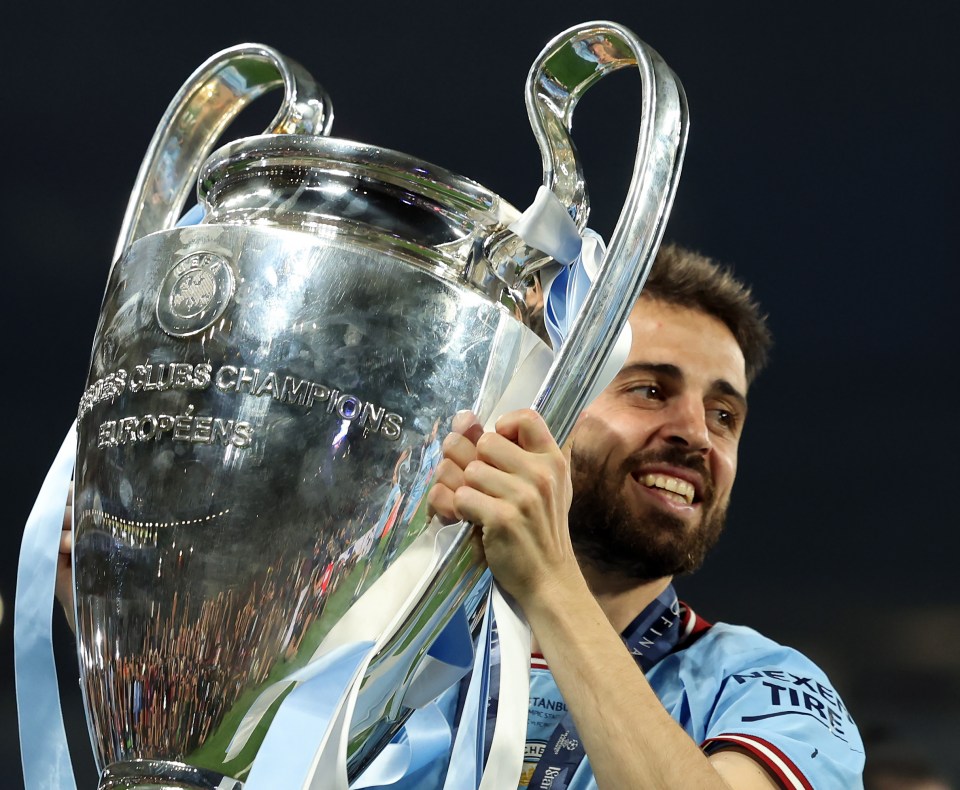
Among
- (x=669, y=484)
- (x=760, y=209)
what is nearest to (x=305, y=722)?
(x=669, y=484)

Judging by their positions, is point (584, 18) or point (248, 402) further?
point (584, 18)

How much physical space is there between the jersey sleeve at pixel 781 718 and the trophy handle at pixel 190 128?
0.58m

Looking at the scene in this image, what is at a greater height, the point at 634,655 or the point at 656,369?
the point at 656,369

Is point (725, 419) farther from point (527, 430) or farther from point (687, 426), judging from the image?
point (527, 430)

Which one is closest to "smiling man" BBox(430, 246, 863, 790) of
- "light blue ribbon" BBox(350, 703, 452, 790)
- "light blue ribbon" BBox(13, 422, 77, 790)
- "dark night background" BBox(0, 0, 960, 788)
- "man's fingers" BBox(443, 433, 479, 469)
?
"man's fingers" BBox(443, 433, 479, 469)

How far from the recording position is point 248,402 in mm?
716

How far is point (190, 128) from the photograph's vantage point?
3.45 feet

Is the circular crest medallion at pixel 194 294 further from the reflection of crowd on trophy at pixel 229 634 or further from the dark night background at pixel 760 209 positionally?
the dark night background at pixel 760 209

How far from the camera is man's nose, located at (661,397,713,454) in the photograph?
1.25 m

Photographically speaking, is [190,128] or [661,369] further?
[661,369]

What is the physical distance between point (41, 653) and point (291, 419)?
306 mm

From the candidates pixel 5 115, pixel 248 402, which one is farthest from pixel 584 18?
pixel 248 402

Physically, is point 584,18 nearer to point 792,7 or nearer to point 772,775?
point 792,7

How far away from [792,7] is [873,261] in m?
0.54
